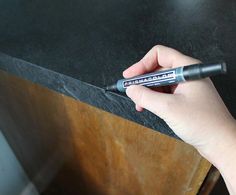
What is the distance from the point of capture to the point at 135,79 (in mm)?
390

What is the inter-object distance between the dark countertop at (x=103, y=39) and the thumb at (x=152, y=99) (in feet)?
0.10

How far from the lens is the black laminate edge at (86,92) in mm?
404

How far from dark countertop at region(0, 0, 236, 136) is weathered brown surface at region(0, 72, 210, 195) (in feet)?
0.22

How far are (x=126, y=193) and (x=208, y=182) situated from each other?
0.72 feet

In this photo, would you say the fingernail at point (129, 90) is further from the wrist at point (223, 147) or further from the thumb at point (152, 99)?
the wrist at point (223, 147)

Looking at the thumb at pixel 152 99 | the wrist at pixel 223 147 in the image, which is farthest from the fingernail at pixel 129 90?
the wrist at pixel 223 147

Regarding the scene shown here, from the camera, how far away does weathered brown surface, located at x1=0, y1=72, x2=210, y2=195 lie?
0.47m

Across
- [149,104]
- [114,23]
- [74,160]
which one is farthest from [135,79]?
[74,160]

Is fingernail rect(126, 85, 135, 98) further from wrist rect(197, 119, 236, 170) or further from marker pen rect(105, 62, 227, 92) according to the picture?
wrist rect(197, 119, 236, 170)

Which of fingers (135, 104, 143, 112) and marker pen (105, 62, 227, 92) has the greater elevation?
marker pen (105, 62, 227, 92)

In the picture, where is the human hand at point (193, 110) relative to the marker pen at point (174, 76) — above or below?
below

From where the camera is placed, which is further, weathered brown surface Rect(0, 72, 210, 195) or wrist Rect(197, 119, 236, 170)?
weathered brown surface Rect(0, 72, 210, 195)

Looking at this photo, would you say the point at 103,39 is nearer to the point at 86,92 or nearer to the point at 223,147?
the point at 86,92

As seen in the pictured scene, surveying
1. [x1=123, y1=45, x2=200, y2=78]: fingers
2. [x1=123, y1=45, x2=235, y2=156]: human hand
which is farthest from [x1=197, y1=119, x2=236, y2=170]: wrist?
[x1=123, y1=45, x2=200, y2=78]: fingers
